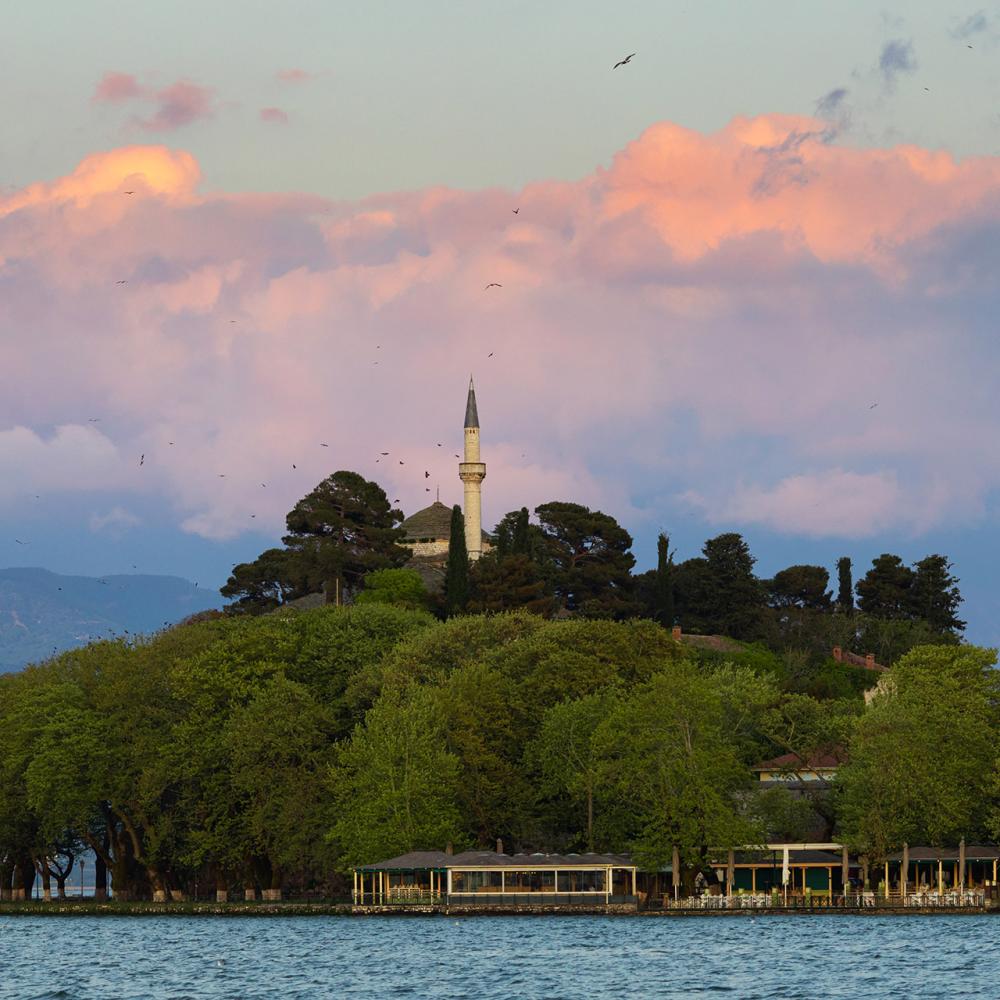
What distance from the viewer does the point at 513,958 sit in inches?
2322

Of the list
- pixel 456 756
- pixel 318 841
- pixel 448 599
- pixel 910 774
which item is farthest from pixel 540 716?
pixel 448 599

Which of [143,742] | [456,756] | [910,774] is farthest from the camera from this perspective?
[143,742]

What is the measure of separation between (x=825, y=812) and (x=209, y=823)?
2723 centimetres

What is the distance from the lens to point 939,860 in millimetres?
77938

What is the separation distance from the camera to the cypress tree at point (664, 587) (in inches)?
4975

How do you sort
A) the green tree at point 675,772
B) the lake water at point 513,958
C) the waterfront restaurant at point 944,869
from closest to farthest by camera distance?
1. the lake water at point 513,958
2. the green tree at point 675,772
3. the waterfront restaurant at point 944,869

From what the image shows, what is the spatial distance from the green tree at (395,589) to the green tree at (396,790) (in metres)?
36.0

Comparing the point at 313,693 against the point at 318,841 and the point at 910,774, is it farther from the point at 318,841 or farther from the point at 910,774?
the point at 910,774

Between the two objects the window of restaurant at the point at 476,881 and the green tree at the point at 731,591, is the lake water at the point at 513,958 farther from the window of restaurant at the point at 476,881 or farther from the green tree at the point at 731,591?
the green tree at the point at 731,591

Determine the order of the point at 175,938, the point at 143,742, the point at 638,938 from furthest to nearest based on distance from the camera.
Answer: the point at 143,742 → the point at 175,938 → the point at 638,938

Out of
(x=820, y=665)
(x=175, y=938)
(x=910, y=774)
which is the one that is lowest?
(x=175, y=938)

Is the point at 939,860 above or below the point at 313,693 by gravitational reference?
below

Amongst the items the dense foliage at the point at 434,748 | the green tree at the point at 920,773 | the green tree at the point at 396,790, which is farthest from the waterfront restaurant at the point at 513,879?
the green tree at the point at 920,773

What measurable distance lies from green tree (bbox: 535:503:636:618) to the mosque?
5.99 meters
